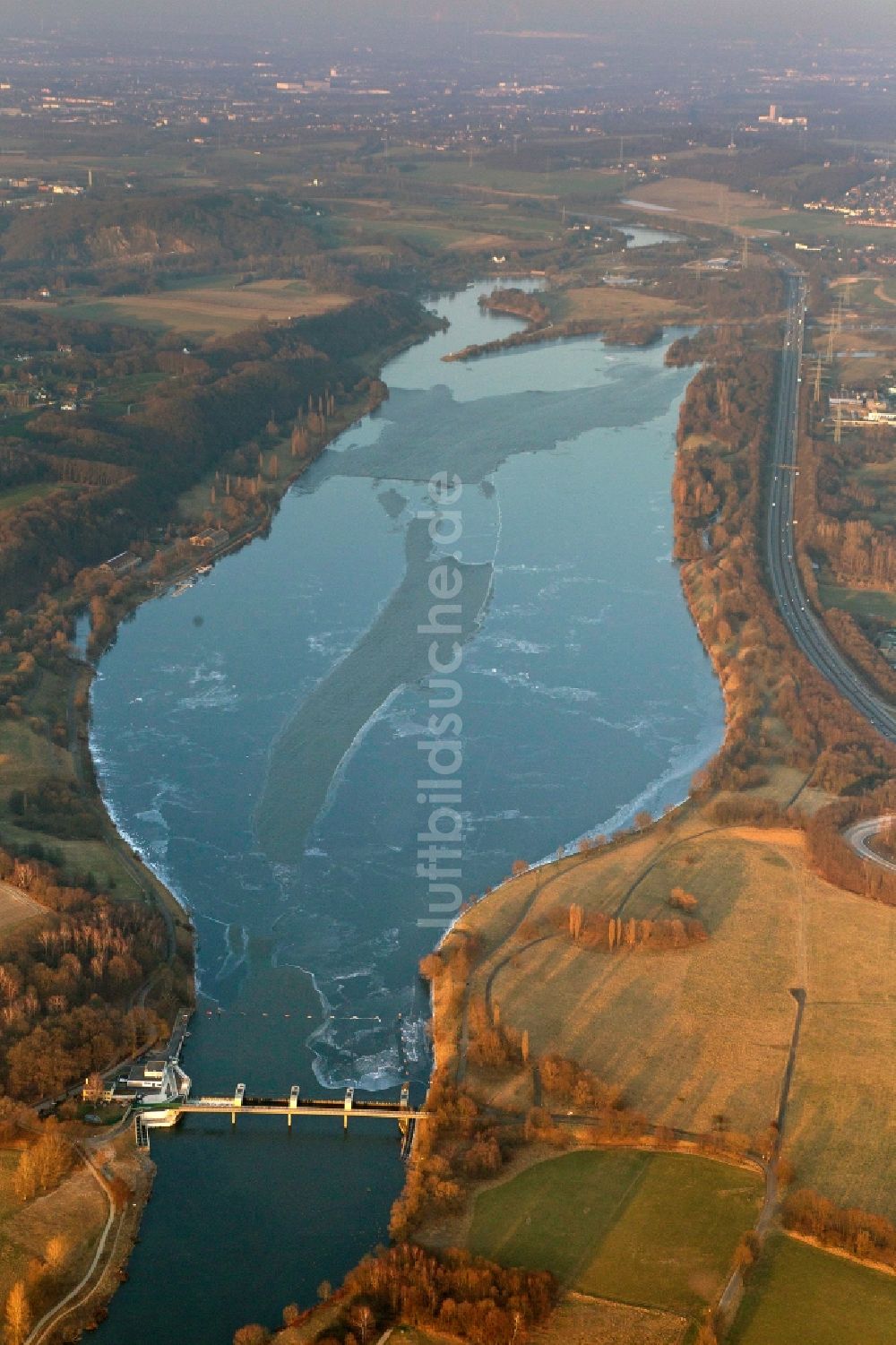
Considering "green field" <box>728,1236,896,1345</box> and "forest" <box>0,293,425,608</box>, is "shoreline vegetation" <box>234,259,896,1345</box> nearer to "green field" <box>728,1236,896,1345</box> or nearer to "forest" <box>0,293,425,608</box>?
"green field" <box>728,1236,896,1345</box>

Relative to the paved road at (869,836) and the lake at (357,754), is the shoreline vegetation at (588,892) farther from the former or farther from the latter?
the lake at (357,754)

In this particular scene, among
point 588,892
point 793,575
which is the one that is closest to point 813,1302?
point 588,892

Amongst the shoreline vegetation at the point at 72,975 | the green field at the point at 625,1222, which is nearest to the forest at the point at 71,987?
the shoreline vegetation at the point at 72,975

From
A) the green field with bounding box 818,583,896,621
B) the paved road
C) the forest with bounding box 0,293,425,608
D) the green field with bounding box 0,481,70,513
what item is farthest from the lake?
the green field with bounding box 0,481,70,513

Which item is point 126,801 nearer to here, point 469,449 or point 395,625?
point 395,625

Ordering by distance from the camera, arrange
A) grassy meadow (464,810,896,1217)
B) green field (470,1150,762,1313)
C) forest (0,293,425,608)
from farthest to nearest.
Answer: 1. forest (0,293,425,608)
2. grassy meadow (464,810,896,1217)
3. green field (470,1150,762,1313)

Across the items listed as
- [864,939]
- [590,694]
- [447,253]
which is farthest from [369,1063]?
[447,253]
